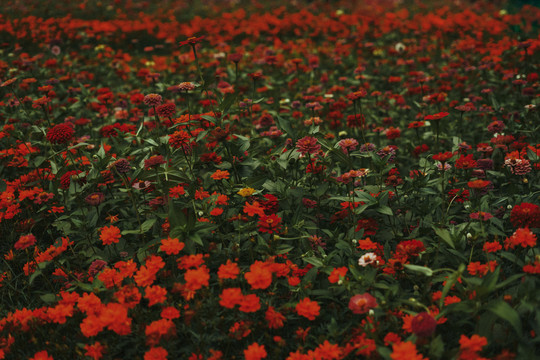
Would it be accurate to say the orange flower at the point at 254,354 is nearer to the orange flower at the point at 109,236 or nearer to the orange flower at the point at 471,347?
the orange flower at the point at 471,347

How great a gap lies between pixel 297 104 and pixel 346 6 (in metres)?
8.10

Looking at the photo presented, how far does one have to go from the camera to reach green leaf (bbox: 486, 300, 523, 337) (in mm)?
1401

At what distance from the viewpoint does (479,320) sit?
1.56m

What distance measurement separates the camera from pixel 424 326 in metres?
1.40

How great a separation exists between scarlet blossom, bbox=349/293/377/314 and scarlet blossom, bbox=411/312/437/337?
0.64 ft

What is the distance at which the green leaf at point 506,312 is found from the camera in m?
1.40

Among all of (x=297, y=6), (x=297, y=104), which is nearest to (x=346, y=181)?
(x=297, y=104)

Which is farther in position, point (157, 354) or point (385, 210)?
point (385, 210)

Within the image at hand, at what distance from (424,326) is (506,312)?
0.31 m

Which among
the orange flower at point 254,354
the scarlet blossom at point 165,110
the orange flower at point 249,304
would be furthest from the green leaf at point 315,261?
the scarlet blossom at point 165,110

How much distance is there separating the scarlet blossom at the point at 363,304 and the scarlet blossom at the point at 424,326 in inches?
7.7

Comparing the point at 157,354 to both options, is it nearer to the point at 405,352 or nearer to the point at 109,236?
the point at 109,236

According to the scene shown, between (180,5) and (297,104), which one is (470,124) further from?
(180,5)

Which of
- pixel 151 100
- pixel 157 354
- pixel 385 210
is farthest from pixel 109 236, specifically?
pixel 385 210
